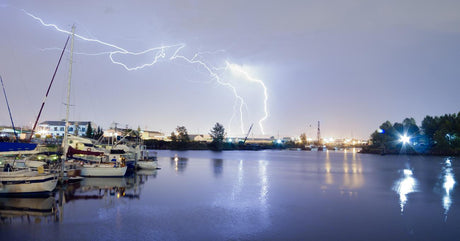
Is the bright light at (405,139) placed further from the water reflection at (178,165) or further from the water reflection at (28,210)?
the water reflection at (28,210)

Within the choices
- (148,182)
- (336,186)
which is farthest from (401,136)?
(148,182)

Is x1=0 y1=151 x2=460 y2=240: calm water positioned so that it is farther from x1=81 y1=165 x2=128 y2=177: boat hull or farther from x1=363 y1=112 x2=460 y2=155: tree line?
x1=363 y1=112 x2=460 y2=155: tree line

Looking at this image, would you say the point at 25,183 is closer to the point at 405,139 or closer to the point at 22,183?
the point at 22,183

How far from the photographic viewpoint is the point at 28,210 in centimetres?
1931

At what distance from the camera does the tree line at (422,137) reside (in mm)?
128125

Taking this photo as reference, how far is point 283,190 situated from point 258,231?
15866 mm

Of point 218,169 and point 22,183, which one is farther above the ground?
point 22,183

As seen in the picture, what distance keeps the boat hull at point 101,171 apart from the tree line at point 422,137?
133 metres

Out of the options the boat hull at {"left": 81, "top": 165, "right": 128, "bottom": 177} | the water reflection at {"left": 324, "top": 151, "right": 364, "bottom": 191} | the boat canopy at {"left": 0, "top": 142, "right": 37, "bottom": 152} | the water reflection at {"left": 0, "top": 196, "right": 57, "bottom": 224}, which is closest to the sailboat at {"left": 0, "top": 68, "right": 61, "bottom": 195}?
the water reflection at {"left": 0, "top": 196, "right": 57, "bottom": 224}

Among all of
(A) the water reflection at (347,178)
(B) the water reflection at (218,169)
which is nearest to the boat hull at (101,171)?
(B) the water reflection at (218,169)

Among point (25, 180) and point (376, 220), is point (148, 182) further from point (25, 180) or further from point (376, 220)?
point (376, 220)

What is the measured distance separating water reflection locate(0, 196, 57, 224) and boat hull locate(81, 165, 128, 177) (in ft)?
37.7

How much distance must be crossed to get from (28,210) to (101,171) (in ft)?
52.1

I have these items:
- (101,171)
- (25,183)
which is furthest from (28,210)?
(101,171)
